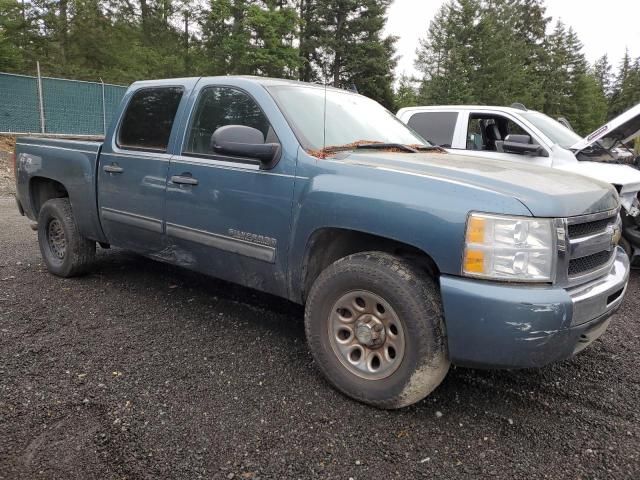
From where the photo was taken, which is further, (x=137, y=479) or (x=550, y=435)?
(x=550, y=435)

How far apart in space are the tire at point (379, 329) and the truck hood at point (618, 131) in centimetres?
441

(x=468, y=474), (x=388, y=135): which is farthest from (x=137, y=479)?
(x=388, y=135)

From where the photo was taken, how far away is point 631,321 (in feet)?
14.0

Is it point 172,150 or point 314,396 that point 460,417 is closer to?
point 314,396

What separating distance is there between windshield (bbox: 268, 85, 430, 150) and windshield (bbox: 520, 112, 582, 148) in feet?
11.4

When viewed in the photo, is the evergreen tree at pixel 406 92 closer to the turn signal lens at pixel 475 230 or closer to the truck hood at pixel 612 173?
the truck hood at pixel 612 173

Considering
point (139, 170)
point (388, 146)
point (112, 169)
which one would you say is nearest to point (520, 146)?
point (388, 146)

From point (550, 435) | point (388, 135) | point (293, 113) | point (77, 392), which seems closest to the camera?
point (550, 435)

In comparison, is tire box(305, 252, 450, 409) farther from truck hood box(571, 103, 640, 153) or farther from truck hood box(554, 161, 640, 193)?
truck hood box(571, 103, 640, 153)

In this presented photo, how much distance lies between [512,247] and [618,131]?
473 cm

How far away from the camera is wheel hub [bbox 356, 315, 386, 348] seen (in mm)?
2666

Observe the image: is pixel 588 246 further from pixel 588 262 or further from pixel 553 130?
pixel 553 130

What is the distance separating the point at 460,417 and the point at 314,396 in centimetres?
80

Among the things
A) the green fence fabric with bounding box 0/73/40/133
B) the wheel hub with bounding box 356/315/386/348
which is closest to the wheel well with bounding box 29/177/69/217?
the wheel hub with bounding box 356/315/386/348
